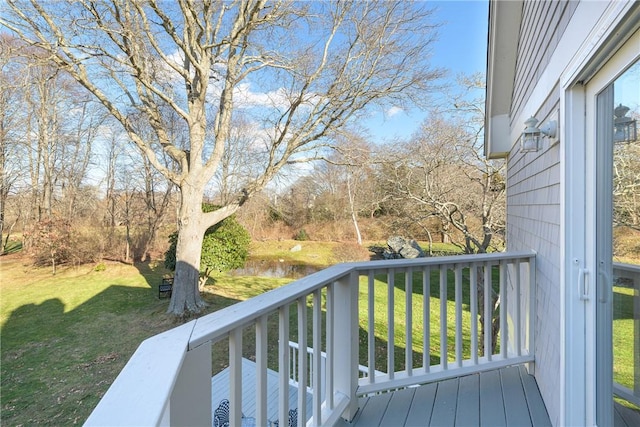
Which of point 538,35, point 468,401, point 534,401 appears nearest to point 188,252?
point 468,401

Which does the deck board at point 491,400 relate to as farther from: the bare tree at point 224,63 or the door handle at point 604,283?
the bare tree at point 224,63

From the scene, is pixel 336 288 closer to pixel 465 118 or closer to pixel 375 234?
pixel 465 118

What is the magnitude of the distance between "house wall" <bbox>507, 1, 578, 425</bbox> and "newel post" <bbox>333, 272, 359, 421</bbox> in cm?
112

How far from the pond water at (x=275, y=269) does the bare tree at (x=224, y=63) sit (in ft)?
15.2

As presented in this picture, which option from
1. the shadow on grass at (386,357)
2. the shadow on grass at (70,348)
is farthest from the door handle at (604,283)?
the shadow on grass at (70,348)

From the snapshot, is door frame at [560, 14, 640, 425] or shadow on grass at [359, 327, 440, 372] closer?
door frame at [560, 14, 640, 425]

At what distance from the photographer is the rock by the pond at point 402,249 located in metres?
12.0

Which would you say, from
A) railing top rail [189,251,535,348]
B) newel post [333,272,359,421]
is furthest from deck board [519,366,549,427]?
newel post [333,272,359,421]

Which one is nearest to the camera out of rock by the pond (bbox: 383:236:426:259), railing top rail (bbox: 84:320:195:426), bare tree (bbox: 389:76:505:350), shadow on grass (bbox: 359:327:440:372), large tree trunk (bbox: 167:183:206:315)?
railing top rail (bbox: 84:320:195:426)

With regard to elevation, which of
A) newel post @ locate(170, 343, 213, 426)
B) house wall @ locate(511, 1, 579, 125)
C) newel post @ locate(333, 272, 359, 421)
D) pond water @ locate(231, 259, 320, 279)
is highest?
house wall @ locate(511, 1, 579, 125)

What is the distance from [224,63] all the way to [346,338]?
788 cm

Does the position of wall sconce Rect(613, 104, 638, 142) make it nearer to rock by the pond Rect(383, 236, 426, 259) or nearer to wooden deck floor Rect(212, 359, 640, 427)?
wooden deck floor Rect(212, 359, 640, 427)

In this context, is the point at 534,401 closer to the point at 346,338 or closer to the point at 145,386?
the point at 346,338

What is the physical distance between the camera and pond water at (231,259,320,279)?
485 inches
